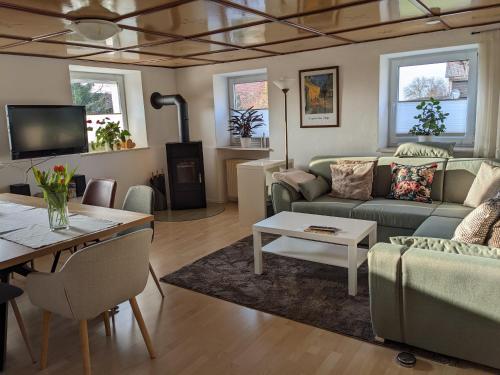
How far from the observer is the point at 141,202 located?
10.2ft

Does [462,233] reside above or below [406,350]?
above

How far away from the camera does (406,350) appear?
226 centimetres

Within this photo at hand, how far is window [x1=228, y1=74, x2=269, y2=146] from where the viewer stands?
5934mm

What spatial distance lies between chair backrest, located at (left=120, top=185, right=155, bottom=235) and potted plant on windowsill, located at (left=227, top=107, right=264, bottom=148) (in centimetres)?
294

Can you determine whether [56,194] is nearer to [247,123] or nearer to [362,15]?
[362,15]

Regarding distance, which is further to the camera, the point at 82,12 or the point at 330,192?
the point at 330,192

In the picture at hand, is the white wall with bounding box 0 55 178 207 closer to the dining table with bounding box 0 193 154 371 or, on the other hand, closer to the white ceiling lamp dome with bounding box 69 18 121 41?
the dining table with bounding box 0 193 154 371

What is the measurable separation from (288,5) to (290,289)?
2.02m

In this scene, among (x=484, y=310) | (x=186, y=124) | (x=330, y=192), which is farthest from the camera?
(x=186, y=124)

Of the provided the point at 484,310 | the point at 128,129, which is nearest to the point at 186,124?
the point at 128,129

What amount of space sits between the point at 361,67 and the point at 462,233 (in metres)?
2.80

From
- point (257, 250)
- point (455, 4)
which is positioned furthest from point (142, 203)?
point (455, 4)

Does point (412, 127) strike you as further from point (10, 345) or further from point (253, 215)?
point (10, 345)

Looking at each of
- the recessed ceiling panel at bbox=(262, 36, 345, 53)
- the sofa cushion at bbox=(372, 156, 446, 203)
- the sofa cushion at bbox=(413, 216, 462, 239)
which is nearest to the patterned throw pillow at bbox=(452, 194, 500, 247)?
the sofa cushion at bbox=(413, 216, 462, 239)
